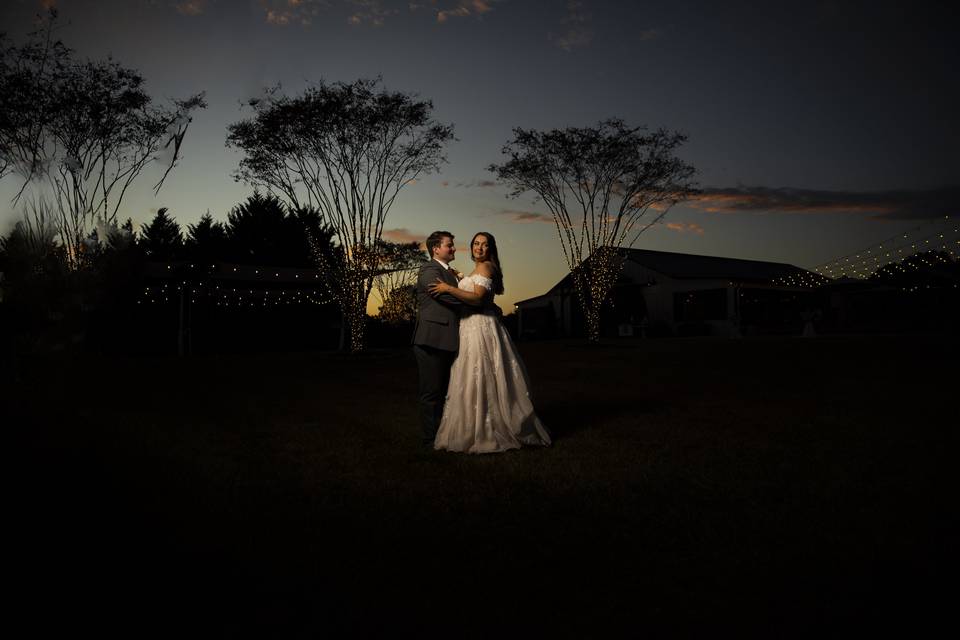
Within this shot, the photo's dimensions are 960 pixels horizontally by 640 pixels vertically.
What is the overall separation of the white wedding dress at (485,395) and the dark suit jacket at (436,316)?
0.14 meters

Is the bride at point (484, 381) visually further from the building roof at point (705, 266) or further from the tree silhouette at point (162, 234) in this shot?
the tree silhouette at point (162, 234)

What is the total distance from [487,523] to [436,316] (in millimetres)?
2491

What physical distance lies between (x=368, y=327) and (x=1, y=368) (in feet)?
66.7

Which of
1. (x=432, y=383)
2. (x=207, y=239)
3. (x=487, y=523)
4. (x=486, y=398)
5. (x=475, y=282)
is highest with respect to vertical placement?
(x=207, y=239)

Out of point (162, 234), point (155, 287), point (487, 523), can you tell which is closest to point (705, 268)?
point (155, 287)

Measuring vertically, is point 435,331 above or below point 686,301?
below

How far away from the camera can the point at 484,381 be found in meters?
5.65

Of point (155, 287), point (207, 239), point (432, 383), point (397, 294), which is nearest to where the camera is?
point (432, 383)

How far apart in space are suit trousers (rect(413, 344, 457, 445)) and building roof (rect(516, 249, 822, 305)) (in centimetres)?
2930

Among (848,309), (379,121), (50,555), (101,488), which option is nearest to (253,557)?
(50,555)

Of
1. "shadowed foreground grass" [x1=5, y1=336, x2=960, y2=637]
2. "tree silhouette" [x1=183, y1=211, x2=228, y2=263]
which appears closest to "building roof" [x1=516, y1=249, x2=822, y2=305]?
"tree silhouette" [x1=183, y1=211, x2=228, y2=263]

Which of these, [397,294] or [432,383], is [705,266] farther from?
[432,383]

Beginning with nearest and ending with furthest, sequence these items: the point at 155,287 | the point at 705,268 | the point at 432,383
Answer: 1. the point at 432,383
2. the point at 155,287
3. the point at 705,268

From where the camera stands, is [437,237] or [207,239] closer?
[437,237]
